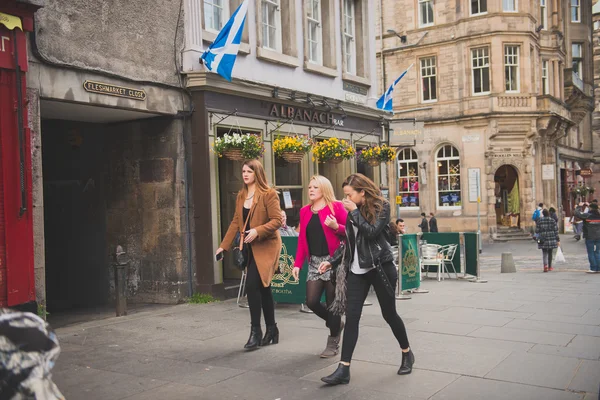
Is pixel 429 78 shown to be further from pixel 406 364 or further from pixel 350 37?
pixel 406 364

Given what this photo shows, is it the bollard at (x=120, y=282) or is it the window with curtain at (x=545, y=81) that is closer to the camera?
the bollard at (x=120, y=282)

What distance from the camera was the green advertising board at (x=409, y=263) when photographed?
39.3 feet

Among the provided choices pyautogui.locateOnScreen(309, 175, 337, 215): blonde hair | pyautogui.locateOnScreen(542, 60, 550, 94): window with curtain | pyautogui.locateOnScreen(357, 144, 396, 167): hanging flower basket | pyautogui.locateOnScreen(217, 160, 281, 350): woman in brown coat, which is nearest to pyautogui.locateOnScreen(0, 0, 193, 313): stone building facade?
pyautogui.locateOnScreen(217, 160, 281, 350): woman in brown coat

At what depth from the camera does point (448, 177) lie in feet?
115

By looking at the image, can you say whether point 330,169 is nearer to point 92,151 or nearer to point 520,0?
point 92,151

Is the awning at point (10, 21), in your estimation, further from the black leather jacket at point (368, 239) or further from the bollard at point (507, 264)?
the bollard at point (507, 264)

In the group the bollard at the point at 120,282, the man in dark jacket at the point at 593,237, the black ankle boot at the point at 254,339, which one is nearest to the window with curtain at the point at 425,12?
the man in dark jacket at the point at 593,237

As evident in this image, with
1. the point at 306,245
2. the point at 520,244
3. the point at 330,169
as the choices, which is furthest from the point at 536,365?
the point at 520,244

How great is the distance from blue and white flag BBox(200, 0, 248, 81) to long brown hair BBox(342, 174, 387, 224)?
5.70 metres

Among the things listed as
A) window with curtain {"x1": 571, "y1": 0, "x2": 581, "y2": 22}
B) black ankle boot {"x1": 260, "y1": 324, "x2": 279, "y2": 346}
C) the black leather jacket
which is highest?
window with curtain {"x1": 571, "y1": 0, "x2": 581, "y2": 22}

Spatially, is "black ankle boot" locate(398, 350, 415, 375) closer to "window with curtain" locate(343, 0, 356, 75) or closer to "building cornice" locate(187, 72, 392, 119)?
"building cornice" locate(187, 72, 392, 119)

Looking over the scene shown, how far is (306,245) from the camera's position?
7.28 metres

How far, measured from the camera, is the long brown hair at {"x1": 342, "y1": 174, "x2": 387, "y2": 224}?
5973 millimetres

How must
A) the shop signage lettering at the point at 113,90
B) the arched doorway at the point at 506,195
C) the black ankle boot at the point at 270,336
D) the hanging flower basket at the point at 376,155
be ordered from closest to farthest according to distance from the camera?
1. the black ankle boot at the point at 270,336
2. the shop signage lettering at the point at 113,90
3. the hanging flower basket at the point at 376,155
4. the arched doorway at the point at 506,195
